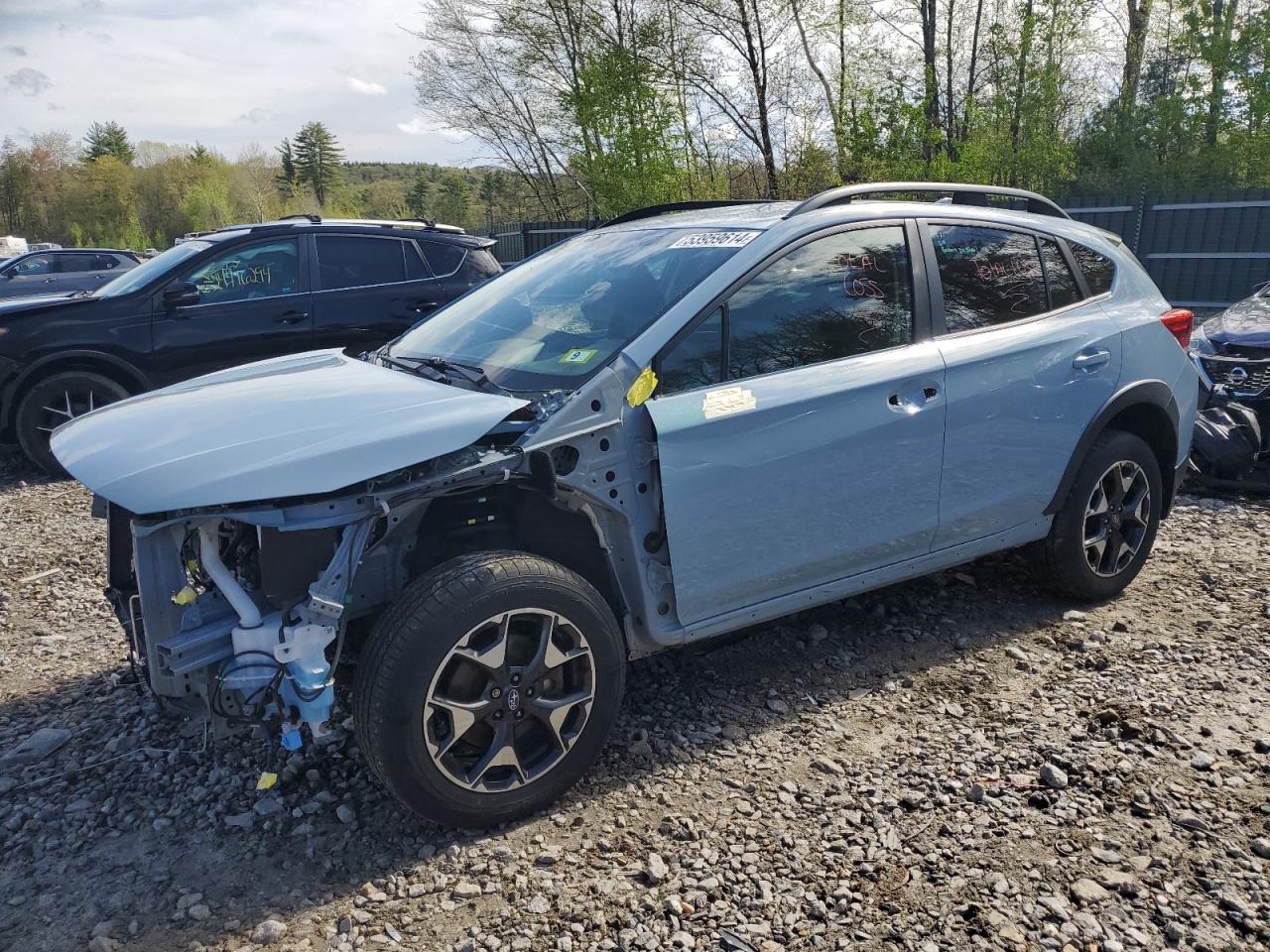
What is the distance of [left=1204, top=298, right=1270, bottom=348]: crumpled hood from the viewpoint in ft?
23.0

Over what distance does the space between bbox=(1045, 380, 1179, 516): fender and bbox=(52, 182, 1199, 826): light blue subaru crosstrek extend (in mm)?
14

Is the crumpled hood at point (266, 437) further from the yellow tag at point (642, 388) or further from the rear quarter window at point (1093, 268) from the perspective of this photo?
the rear quarter window at point (1093, 268)

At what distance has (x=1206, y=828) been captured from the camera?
9.25ft

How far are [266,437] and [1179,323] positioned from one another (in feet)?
13.4

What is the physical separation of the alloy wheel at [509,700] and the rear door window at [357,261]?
19.5ft

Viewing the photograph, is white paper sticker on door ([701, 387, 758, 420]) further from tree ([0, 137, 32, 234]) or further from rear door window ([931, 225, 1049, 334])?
tree ([0, 137, 32, 234])

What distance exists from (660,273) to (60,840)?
269 centimetres

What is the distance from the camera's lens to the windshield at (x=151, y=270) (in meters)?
7.59

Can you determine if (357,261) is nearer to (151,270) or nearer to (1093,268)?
(151,270)

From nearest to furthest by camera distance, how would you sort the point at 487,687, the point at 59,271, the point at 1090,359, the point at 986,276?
the point at 487,687 → the point at 986,276 → the point at 1090,359 → the point at 59,271

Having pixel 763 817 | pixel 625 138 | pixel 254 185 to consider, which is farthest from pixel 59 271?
pixel 254 185

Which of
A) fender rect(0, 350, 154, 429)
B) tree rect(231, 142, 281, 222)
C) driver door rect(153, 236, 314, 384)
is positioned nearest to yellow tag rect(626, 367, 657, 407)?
driver door rect(153, 236, 314, 384)

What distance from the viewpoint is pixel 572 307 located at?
3500mm

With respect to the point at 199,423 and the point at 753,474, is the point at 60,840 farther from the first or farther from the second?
the point at 753,474
